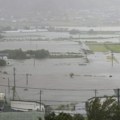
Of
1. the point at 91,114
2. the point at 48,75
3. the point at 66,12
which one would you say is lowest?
the point at 91,114

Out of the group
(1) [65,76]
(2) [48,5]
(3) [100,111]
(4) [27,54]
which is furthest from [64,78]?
(2) [48,5]

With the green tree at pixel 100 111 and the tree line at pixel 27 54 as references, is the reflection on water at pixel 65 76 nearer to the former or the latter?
the tree line at pixel 27 54

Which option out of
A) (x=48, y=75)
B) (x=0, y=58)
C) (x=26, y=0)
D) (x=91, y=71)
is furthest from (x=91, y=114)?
(x=26, y=0)

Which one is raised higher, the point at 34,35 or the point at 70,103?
the point at 34,35

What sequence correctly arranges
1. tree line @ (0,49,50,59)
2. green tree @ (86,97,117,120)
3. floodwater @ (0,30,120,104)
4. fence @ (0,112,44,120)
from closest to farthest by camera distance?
green tree @ (86,97,117,120) → fence @ (0,112,44,120) → floodwater @ (0,30,120,104) → tree line @ (0,49,50,59)

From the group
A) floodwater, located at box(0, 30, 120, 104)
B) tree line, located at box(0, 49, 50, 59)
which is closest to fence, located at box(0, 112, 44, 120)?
floodwater, located at box(0, 30, 120, 104)

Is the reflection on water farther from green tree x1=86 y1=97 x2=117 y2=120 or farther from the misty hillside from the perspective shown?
the misty hillside

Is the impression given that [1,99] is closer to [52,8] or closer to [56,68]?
[56,68]

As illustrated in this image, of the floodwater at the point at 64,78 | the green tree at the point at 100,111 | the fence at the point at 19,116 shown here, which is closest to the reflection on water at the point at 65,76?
the floodwater at the point at 64,78
